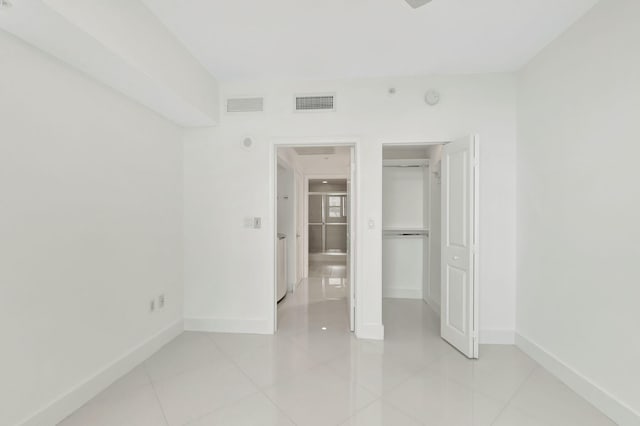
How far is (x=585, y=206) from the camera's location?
2.11m

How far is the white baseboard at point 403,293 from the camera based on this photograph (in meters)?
4.63

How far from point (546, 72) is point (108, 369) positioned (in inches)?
170

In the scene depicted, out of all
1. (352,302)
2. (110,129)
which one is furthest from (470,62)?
(110,129)

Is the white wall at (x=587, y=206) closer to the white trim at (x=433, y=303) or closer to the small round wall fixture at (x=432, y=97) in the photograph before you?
the small round wall fixture at (x=432, y=97)

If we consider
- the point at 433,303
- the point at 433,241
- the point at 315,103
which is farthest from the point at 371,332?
the point at 315,103

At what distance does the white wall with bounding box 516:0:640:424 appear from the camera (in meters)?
1.79

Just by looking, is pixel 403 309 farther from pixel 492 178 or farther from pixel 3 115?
pixel 3 115

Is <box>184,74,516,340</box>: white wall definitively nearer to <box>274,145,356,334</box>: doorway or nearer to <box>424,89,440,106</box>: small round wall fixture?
<box>424,89,440,106</box>: small round wall fixture

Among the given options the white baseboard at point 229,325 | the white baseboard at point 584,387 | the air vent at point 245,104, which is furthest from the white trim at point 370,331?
the air vent at point 245,104

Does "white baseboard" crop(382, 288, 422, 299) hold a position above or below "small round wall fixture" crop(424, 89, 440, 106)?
below

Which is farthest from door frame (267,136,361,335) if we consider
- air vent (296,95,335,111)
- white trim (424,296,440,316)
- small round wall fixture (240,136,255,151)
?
white trim (424,296,440,316)

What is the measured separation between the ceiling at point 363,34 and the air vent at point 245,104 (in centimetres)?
28

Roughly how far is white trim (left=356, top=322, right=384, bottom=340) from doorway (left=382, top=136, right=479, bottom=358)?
0.30 meters

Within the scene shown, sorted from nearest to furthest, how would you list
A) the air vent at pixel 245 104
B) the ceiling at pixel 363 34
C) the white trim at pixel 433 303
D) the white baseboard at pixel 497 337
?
the ceiling at pixel 363 34 < the white baseboard at pixel 497 337 < the air vent at pixel 245 104 < the white trim at pixel 433 303
